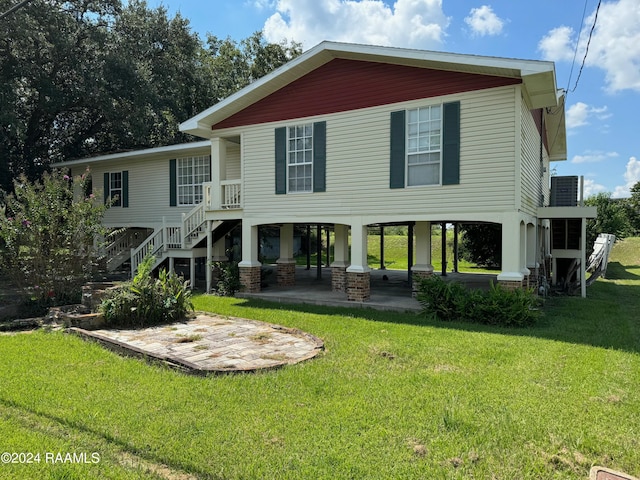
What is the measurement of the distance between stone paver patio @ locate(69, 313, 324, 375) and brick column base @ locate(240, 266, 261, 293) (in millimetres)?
3630

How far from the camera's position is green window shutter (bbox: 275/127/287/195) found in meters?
11.8

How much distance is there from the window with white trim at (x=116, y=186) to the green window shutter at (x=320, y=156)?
9.58m

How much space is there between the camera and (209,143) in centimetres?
1410

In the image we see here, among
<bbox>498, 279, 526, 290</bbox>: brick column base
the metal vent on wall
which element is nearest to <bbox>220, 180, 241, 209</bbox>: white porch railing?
A: <bbox>498, 279, 526, 290</bbox>: brick column base

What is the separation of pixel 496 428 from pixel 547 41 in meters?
9.35

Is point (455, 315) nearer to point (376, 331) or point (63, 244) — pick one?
point (376, 331)

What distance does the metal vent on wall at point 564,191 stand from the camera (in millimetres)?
13727

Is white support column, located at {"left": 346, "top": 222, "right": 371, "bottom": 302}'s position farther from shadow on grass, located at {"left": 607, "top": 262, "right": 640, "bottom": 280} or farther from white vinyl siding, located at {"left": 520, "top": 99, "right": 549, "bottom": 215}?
shadow on grass, located at {"left": 607, "top": 262, "right": 640, "bottom": 280}

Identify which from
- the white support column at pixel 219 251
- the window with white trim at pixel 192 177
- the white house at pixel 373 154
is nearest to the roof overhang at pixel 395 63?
the white house at pixel 373 154

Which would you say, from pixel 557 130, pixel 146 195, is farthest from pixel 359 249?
pixel 557 130

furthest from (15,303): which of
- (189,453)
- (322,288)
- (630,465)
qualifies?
(630,465)

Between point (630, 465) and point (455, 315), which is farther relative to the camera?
point (455, 315)

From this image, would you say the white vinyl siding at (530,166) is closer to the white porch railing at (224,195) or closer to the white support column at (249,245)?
the white support column at (249,245)

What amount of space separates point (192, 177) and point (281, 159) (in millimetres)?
4980
